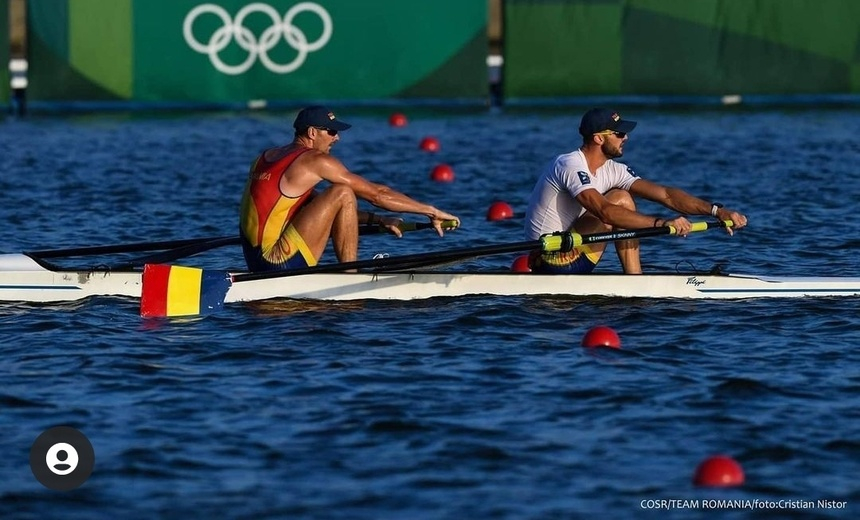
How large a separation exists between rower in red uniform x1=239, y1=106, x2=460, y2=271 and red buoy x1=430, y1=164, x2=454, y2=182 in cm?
894

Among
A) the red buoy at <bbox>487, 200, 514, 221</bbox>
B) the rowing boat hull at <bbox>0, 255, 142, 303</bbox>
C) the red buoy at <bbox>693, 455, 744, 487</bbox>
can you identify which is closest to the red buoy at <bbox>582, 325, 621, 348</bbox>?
the red buoy at <bbox>693, 455, 744, 487</bbox>

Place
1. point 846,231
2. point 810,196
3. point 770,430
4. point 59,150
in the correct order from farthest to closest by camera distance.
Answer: point 59,150 < point 810,196 < point 846,231 < point 770,430

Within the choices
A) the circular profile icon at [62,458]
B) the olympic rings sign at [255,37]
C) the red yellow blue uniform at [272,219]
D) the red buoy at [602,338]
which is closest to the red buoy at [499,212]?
the red yellow blue uniform at [272,219]

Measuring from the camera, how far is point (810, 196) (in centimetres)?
1958

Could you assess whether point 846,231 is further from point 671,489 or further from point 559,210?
point 671,489

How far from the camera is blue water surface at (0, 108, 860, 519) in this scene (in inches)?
321

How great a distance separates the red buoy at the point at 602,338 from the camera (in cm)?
1113

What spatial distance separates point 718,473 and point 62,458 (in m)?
3.46

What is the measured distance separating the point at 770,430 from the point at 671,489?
1.25m

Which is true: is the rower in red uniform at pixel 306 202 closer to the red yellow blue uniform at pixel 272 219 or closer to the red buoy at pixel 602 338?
the red yellow blue uniform at pixel 272 219

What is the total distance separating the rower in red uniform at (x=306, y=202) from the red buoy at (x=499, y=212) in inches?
227

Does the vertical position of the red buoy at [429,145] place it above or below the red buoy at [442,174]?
above

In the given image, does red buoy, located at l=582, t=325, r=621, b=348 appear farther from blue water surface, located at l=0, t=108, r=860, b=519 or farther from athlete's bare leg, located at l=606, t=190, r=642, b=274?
athlete's bare leg, located at l=606, t=190, r=642, b=274

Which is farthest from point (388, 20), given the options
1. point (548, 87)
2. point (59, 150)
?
point (59, 150)
